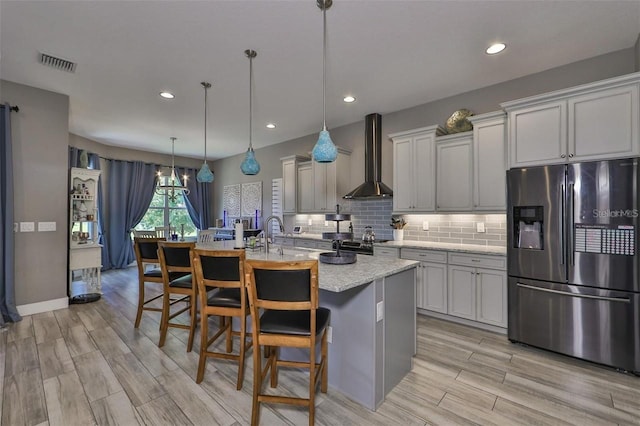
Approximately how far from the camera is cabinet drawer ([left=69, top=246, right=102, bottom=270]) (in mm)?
4168

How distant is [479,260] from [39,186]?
5.55 metres

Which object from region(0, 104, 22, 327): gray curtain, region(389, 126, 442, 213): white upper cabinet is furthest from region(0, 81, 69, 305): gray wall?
region(389, 126, 442, 213): white upper cabinet

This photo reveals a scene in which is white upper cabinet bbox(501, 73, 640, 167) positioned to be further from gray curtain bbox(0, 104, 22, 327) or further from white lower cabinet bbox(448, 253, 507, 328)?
gray curtain bbox(0, 104, 22, 327)

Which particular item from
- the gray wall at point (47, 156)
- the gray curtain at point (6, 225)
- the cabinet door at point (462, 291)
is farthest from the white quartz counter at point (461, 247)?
the gray curtain at point (6, 225)

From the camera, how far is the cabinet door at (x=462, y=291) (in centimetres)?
324

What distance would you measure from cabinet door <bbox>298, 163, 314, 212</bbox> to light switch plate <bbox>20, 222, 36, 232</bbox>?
3797 millimetres

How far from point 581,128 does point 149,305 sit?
5355 millimetres

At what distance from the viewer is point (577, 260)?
2533 millimetres

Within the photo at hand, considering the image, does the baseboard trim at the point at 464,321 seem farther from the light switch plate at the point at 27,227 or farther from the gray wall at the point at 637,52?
the light switch plate at the point at 27,227

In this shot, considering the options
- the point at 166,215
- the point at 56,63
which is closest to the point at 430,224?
the point at 56,63

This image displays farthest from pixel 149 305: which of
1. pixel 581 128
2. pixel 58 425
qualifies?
pixel 581 128

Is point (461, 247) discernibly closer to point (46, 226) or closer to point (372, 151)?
point (372, 151)

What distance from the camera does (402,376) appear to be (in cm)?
226

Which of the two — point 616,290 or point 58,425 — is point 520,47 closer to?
point 616,290
